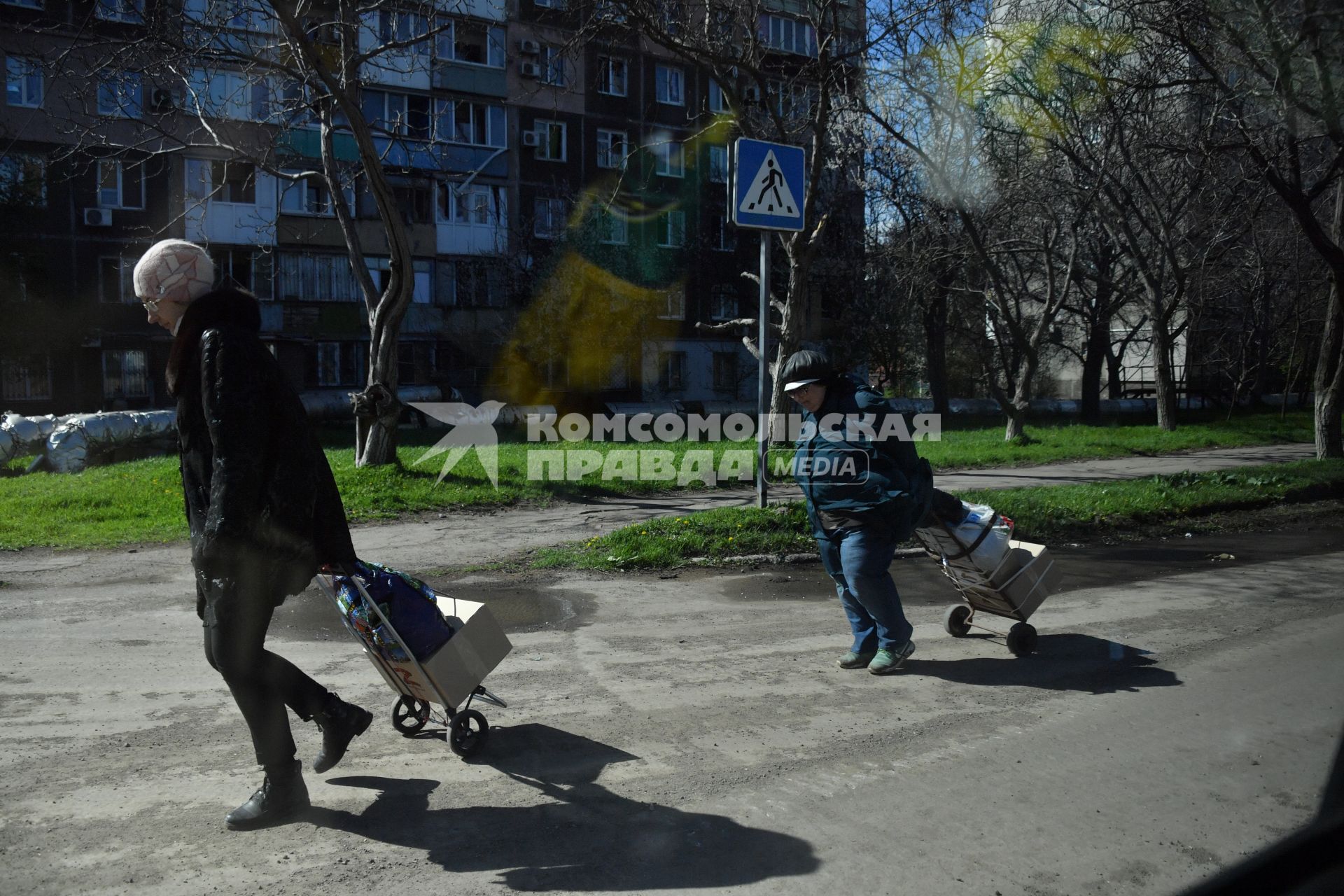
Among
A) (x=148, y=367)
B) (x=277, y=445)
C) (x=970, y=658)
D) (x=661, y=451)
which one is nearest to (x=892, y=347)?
(x=661, y=451)

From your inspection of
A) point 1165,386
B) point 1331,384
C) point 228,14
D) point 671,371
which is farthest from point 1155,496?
point 671,371

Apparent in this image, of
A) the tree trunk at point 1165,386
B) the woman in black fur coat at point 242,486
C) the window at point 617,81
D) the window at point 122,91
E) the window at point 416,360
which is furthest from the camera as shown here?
the window at point 416,360

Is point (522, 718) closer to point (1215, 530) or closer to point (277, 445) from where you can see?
point (277, 445)

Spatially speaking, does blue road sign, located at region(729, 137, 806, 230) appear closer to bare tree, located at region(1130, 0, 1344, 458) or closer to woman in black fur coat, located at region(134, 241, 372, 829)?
woman in black fur coat, located at region(134, 241, 372, 829)

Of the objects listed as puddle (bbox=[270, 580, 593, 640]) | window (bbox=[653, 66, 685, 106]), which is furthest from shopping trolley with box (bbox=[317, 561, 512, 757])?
window (bbox=[653, 66, 685, 106])

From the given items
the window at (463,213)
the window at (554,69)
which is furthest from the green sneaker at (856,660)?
the window at (463,213)

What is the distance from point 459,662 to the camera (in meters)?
4.39

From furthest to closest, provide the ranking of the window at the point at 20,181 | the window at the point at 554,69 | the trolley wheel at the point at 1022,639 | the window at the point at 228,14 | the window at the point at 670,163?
the window at the point at 670,163
the window at the point at 20,181
the window at the point at 554,69
the window at the point at 228,14
the trolley wheel at the point at 1022,639

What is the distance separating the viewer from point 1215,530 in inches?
450

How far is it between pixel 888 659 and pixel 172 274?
13.1 feet

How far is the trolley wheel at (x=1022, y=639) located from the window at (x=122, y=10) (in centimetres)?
1182

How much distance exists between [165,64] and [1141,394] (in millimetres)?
45337

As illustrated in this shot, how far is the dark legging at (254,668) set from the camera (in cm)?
370

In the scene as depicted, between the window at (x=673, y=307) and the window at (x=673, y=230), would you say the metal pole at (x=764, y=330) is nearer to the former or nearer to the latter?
the window at (x=673, y=307)
